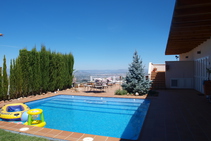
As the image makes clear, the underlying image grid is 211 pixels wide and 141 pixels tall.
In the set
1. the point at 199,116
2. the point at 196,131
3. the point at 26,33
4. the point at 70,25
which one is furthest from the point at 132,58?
the point at 26,33

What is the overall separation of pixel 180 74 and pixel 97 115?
28.3 feet

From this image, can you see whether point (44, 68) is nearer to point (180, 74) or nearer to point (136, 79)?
point (136, 79)

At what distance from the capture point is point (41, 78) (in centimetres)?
1066

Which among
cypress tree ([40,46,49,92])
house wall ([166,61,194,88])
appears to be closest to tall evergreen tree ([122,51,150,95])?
house wall ([166,61,194,88])

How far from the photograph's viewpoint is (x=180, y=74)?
39.3ft

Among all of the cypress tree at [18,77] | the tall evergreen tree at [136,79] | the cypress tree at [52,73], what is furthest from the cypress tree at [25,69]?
the tall evergreen tree at [136,79]

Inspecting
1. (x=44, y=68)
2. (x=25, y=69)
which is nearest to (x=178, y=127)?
(x=25, y=69)

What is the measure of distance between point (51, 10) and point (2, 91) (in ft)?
27.3

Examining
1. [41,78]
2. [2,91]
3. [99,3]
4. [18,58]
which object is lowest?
[2,91]

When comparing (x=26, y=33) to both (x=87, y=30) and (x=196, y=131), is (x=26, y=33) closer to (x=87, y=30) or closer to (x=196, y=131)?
(x=87, y=30)

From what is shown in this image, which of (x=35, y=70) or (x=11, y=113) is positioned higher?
(x=35, y=70)

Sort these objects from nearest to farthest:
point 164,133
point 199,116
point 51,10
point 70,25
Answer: point 164,133 < point 199,116 < point 51,10 < point 70,25

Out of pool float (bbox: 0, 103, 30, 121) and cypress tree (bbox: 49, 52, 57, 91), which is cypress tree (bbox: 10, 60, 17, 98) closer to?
cypress tree (bbox: 49, 52, 57, 91)

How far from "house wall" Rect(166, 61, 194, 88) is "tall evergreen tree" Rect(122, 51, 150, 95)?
3255mm
